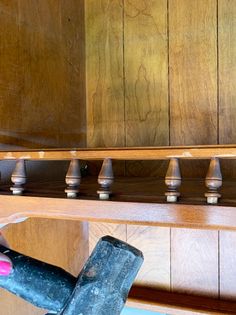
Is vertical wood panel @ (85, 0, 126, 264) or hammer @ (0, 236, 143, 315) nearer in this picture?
hammer @ (0, 236, 143, 315)

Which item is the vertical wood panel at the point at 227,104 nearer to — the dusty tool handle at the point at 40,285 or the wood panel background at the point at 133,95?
the wood panel background at the point at 133,95

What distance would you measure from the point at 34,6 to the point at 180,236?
78 centimetres

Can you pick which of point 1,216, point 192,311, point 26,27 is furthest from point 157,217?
point 26,27

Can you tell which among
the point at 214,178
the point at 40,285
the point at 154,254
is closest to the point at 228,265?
the point at 154,254

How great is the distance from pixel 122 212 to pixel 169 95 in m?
0.58

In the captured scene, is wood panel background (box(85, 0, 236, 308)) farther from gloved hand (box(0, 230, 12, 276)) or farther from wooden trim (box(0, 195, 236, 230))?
gloved hand (box(0, 230, 12, 276))

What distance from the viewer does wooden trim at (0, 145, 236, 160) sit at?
503 mm

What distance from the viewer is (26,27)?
0.89 m

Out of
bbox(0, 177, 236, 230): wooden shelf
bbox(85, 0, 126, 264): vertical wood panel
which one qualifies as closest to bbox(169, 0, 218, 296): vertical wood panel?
bbox(85, 0, 126, 264): vertical wood panel

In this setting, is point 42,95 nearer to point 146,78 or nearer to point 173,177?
point 146,78

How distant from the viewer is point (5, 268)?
0.44 m

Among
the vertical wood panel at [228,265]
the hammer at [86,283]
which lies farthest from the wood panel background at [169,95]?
the hammer at [86,283]

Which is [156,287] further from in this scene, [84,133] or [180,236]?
[84,133]

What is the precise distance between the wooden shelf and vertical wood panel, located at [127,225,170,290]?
42cm
